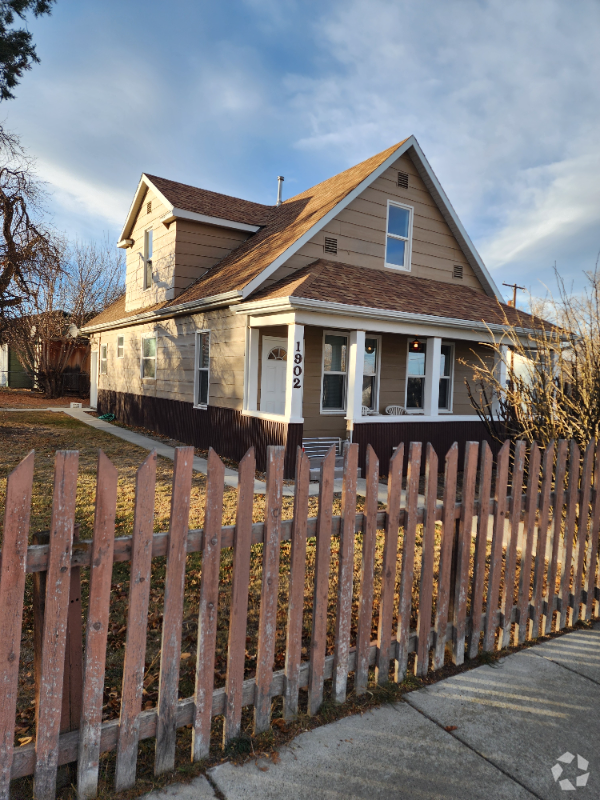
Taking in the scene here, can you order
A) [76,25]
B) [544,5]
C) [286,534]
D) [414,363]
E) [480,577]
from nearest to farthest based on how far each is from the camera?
[286,534] < [480,577] < [544,5] < [76,25] < [414,363]

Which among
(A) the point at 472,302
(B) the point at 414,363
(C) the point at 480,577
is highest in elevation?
(A) the point at 472,302

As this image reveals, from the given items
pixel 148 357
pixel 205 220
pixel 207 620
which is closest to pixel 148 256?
pixel 205 220

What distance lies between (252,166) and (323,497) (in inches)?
851

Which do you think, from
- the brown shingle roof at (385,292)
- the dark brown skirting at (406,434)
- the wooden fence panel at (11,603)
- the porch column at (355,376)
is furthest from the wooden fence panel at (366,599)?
the porch column at (355,376)

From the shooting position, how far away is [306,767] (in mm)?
2277

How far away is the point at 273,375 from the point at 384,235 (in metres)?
4.70

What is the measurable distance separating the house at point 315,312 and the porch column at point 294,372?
1.1 inches

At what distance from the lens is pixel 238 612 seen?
7.92 feet

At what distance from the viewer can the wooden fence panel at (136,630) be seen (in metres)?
2.06

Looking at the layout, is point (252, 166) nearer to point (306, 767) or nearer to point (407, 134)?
point (407, 134)

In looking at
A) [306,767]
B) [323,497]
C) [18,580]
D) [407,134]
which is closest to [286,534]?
[323,497]

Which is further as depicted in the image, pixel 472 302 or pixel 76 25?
pixel 472 302

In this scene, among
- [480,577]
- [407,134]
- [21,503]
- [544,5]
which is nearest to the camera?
Answer: [21,503]

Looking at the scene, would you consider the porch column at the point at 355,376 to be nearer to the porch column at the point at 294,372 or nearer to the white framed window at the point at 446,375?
the porch column at the point at 294,372
